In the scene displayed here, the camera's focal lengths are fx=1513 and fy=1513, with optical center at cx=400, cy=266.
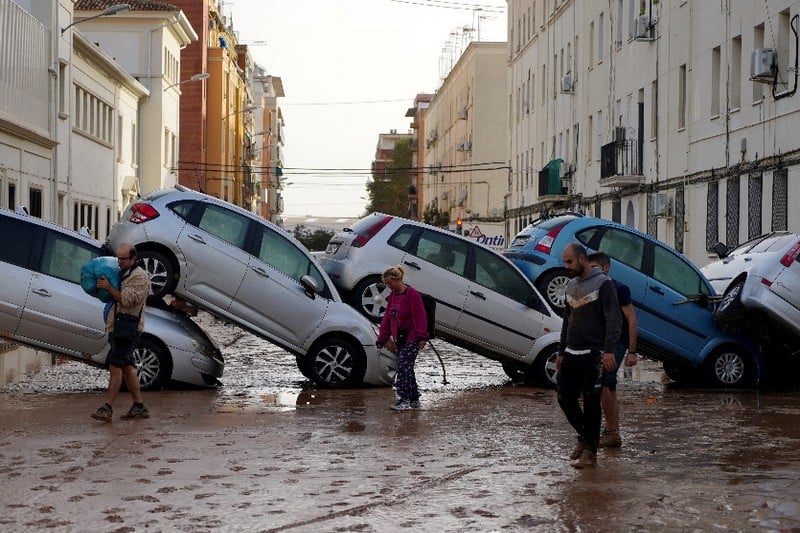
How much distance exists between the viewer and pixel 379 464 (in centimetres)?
1111

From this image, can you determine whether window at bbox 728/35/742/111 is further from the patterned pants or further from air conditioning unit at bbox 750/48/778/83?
the patterned pants

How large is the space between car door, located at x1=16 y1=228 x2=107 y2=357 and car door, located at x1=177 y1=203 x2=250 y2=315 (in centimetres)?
125

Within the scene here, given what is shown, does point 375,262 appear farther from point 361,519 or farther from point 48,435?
point 361,519

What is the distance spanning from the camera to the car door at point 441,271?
1820 centimetres

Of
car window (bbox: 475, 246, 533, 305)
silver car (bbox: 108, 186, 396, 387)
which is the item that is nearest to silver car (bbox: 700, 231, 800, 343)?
car window (bbox: 475, 246, 533, 305)

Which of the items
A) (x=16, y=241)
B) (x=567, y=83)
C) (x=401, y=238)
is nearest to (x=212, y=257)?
(x=16, y=241)

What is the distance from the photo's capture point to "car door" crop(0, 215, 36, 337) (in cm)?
1579

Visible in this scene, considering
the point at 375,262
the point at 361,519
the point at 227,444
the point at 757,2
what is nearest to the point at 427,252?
the point at 375,262

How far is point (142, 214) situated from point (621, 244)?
6.25 m

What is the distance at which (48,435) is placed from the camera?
12.5m

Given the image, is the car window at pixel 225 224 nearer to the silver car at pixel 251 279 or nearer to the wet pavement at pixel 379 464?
the silver car at pixel 251 279

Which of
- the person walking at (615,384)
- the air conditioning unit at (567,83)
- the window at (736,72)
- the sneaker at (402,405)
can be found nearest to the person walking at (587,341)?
the person walking at (615,384)

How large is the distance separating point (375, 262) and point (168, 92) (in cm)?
4952

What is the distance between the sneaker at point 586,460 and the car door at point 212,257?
663cm
